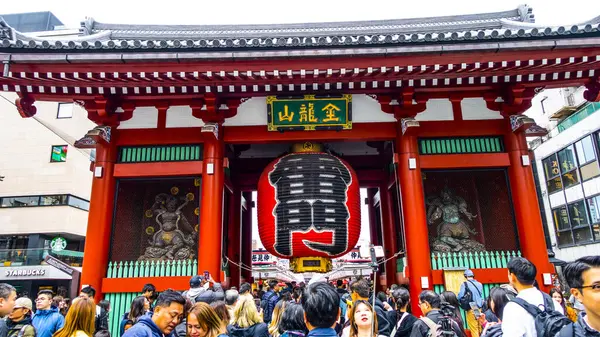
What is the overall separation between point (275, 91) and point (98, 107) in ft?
13.2

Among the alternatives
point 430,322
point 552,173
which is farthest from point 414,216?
point 552,173

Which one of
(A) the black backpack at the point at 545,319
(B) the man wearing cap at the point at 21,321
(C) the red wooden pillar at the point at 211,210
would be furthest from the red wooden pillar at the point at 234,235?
(A) the black backpack at the point at 545,319

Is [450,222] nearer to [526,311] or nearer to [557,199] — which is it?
[526,311]

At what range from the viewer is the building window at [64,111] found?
31078 millimetres

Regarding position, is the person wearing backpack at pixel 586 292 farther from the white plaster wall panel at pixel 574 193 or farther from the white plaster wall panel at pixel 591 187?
the white plaster wall panel at pixel 574 193

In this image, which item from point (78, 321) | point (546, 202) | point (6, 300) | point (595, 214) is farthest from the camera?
point (546, 202)

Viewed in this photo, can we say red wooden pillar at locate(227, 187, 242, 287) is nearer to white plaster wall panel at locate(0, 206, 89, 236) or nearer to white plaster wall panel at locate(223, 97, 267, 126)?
white plaster wall panel at locate(223, 97, 267, 126)

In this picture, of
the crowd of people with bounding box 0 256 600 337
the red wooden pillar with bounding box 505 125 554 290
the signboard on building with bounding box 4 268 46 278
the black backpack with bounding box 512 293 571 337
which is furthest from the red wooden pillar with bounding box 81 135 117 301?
the signboard on building with bounding box 4 268 46 278

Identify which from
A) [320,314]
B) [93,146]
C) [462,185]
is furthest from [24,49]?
[462,185]

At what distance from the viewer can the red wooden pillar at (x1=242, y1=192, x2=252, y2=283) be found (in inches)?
516

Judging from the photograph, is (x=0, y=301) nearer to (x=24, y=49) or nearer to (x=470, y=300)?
(x=24, y=49)

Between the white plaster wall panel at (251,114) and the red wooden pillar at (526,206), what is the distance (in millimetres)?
5776

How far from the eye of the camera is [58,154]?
29344mm

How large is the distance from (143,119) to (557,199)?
2638 cm
